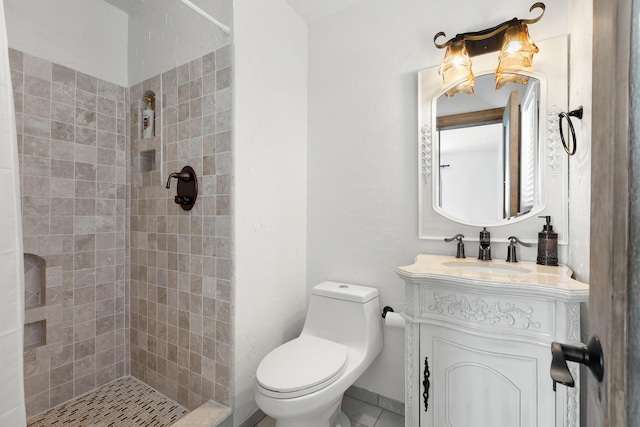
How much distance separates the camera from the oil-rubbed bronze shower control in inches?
63.4

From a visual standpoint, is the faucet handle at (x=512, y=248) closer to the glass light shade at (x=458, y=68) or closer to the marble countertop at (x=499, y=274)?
the marble countertop at (x=499, y=274)

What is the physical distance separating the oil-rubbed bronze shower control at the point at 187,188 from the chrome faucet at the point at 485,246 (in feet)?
4.88

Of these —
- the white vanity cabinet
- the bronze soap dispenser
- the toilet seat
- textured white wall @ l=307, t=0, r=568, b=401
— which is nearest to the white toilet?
the toilet seat

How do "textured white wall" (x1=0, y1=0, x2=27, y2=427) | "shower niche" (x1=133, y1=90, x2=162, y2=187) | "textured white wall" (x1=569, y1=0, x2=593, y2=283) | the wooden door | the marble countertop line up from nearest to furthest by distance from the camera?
the wooden door < "textured white wall" (x1=0, y1=0, x2=27, y2=427) < the marble countertop < "textured white wall" (x1=569, y1=0, x2=593, y2=283) < "shower niche" (x1=133, y1=90, x2=162, y2=187)

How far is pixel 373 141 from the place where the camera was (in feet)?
5.76

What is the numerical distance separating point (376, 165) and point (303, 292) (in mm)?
951

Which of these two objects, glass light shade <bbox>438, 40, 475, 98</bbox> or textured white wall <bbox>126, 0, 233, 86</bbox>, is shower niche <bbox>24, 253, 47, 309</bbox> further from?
glass light shade <bbox>438, 40, 475, 98</bbox>

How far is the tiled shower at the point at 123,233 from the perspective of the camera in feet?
5.03

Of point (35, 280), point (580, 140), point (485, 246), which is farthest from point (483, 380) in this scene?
point (35, 280)

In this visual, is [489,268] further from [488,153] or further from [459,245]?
[488,153]

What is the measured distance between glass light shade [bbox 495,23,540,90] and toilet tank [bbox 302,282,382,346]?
1.29 m

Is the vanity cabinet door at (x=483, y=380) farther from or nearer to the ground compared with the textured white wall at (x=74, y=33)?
nearer to the ground

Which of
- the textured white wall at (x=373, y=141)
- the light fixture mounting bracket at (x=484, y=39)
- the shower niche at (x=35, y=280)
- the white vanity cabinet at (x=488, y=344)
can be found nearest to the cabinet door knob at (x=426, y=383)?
the white vanity cabinet at (x=488, y=344)

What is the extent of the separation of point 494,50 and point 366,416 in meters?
2.03
